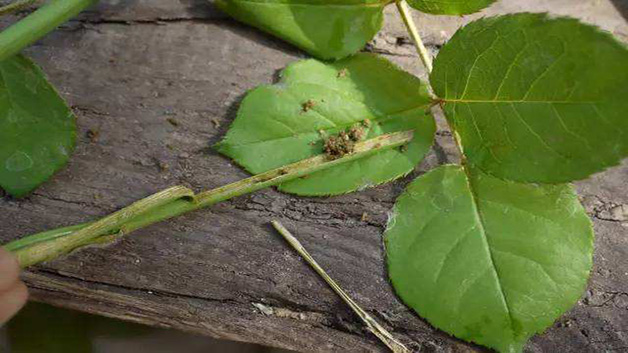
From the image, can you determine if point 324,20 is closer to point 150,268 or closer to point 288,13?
point 288,13

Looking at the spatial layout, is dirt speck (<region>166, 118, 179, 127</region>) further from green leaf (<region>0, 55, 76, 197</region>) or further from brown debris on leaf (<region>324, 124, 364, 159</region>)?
brown debris on leaf (<region>324, 124, 364, 159</region>)

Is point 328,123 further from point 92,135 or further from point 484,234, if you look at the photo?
point 92,135

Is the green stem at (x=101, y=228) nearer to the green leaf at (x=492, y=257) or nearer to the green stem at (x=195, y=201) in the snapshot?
the green stem at (x=195, y=201)

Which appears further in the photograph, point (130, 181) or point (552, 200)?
point (130, 181)

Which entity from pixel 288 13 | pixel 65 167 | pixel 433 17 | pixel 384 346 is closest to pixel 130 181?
pixel 65 167

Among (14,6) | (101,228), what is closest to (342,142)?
(101,228)
